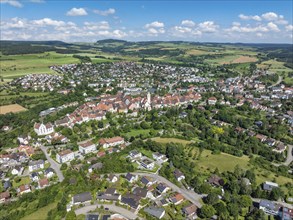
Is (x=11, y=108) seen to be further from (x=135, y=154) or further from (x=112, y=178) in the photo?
(x=112, y=178)

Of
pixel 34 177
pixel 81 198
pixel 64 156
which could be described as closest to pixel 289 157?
pixel 81 198

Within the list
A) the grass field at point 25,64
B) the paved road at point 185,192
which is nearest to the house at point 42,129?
the paved road at point 185,192

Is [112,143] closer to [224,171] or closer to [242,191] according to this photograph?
[224,171]

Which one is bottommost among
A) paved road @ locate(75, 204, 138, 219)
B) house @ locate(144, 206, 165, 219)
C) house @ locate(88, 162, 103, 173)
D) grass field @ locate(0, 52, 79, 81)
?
paved road @ locate(75, 204, 138, 219)

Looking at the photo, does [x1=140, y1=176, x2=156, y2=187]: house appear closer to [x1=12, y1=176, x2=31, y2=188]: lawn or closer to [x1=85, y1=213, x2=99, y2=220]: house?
[x1=85, y1=213, x2=99, y2=220]: house

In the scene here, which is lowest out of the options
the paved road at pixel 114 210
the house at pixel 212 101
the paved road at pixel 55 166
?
the paved road at pixel 55 166

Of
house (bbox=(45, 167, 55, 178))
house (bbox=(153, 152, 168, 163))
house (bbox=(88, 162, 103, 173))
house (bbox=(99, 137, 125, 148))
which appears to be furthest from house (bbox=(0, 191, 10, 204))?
house (bbox=(153, 152, 168, 163))

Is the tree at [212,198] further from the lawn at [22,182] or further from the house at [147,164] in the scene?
the lawn at [22,182]
